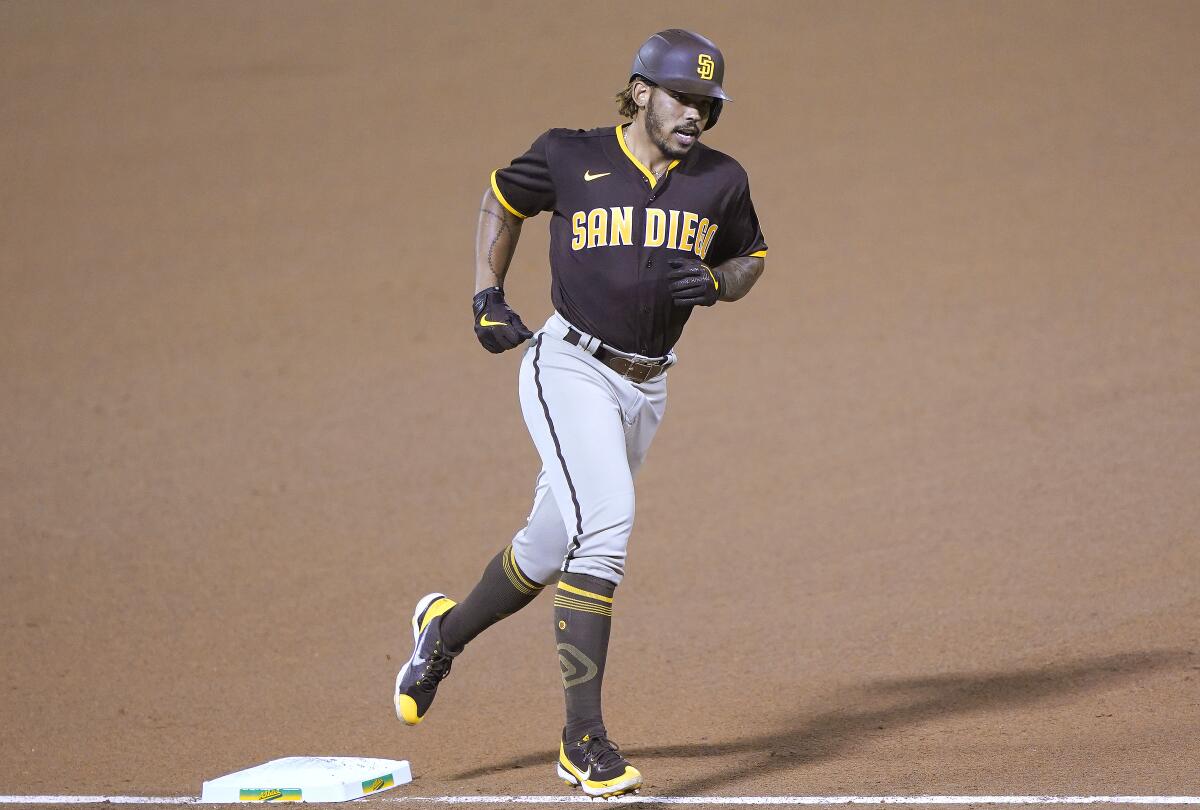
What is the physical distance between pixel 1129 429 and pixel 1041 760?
4.90 metres

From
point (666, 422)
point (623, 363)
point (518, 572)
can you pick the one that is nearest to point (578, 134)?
point (623, 363)

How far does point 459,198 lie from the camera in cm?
1306

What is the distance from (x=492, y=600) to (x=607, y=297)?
3.37 feet

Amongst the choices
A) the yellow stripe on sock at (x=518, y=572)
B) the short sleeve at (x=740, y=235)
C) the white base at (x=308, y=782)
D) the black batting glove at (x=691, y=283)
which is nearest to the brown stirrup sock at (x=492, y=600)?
the yellow stripe on sock at (x=518, y=572)

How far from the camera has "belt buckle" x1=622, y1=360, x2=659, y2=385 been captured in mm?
3945

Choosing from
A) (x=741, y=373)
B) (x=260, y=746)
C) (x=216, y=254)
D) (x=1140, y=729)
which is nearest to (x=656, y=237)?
(x=1140, y=729)

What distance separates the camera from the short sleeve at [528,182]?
13.4 feet

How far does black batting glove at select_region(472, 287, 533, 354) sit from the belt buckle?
0.98 feet

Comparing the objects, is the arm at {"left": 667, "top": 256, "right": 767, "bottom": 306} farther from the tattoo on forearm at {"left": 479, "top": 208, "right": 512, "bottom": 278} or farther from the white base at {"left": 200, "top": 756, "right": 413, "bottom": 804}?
the white base at {"left": 200, "top": 756, "right": 413, "bottom": 804}

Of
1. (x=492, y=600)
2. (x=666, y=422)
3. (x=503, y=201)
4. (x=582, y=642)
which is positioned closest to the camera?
(x=582, y=642)

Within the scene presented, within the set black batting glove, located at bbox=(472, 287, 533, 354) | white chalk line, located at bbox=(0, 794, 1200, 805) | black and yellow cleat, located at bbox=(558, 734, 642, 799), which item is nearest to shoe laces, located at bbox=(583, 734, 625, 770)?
black and yellow cleat, located at bbox=(558, 734, 642, 799)

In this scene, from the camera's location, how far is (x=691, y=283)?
3838mm

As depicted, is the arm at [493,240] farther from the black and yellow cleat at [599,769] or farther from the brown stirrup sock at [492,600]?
the black and yellow cleat at [599,769]

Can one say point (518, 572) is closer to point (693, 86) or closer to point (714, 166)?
point (714, 166)
